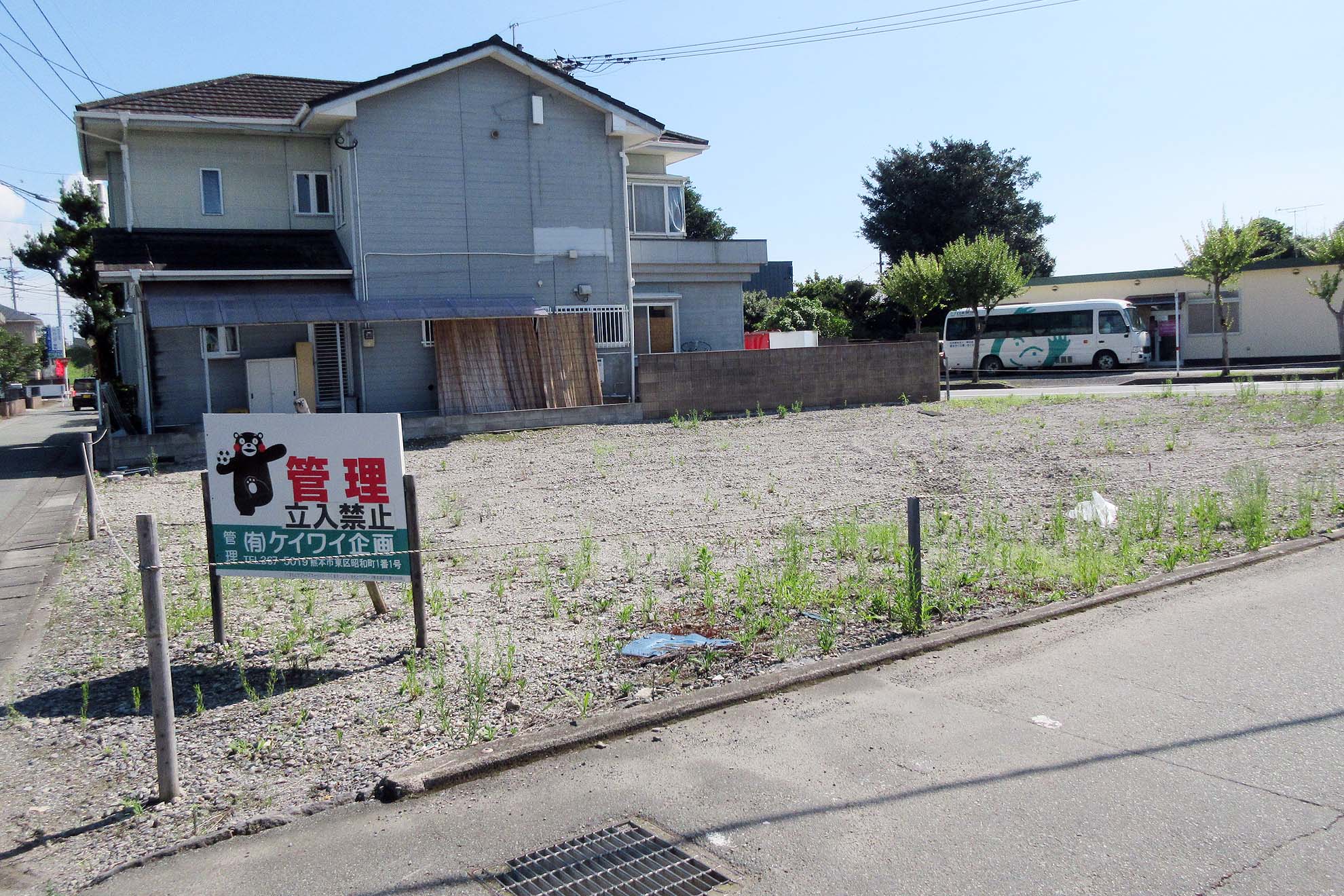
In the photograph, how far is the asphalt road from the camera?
363cm

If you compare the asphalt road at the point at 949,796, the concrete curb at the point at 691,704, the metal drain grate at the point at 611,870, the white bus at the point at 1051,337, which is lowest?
the metal drain grate at the point at 611,870

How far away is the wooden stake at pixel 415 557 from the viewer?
618 cm

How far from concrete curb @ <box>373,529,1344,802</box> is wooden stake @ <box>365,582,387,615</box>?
7.94 feet

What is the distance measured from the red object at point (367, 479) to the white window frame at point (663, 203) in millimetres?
20131

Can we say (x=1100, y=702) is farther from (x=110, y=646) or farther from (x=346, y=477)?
(x=110, y=646)

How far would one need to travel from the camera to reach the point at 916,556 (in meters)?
6.52

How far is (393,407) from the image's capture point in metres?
21.5

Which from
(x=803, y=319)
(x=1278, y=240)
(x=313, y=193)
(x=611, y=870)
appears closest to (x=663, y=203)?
(x=313, y=193)

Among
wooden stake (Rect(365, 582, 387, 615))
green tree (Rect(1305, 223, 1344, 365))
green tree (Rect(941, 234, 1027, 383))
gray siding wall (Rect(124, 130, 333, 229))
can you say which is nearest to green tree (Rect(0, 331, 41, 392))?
gray siding wall (Rect(124, 130, 333, 229))

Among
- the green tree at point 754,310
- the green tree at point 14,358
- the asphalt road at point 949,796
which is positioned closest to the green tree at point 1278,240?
the green tree at point 754,310

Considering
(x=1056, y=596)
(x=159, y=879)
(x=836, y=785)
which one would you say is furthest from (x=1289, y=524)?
(x=159, y=879)

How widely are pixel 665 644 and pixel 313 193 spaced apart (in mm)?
19368

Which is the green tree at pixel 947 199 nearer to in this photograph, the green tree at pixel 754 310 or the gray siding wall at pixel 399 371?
Result: the green tree at pixel 754 310

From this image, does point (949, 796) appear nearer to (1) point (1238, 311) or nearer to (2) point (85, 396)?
(1) point (1238, 311)
